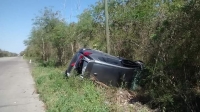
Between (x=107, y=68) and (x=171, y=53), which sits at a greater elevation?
(x=171, y=53)

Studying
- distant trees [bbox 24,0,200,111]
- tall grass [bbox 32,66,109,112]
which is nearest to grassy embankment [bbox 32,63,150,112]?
tall grass [bbox 32,66,109,112]

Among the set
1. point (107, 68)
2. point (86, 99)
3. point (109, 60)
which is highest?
point (109, 60)

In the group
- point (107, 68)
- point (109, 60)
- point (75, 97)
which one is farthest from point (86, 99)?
point (109, 60)

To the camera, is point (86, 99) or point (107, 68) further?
point (107, 68)

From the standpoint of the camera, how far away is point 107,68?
317 inches

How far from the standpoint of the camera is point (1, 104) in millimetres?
7902

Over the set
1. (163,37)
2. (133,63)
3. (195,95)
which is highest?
(163,37)

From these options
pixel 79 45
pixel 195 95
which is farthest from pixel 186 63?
pixel 79 45

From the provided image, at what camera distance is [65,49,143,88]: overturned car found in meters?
7.96

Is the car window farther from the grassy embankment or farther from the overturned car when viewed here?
the grassy embankment

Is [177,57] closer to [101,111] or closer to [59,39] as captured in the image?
[101,111]

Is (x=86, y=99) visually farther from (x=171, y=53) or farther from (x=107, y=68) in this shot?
(x=171, y=53)

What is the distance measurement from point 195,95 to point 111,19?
8.23 m

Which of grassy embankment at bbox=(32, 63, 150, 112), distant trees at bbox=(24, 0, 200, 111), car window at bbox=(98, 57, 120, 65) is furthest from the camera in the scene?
car window at bbox=(98, 57, 120, 65)
